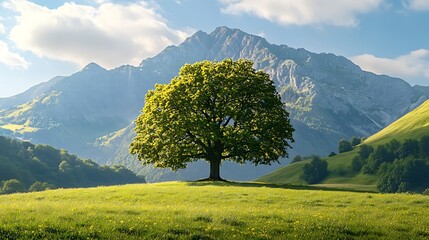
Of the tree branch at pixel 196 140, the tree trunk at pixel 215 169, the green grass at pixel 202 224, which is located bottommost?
the green grass at pixel 202 224

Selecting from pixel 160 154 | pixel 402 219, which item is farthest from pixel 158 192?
pixel 402 219

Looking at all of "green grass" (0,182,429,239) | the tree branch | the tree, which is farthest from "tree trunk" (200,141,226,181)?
"green grass" (0,182,429,239)

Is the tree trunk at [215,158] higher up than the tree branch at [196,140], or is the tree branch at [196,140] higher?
the tree branch at [196,140]

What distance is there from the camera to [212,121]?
63.3m

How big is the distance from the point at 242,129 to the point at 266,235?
41152 millimetres

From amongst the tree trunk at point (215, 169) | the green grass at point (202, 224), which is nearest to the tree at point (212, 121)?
the tree trunk at point (215, 169)

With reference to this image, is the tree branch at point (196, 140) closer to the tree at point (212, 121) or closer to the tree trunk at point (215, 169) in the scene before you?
the tree at point (212, 121)

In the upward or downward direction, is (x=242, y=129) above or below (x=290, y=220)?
above

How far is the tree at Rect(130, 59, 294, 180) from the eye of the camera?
197 ft

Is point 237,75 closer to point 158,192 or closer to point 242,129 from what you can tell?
point 242,129

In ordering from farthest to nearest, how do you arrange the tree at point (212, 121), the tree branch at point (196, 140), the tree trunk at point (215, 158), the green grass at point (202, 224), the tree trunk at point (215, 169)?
the tree trunk at point (215, 169)
the tree trunk at point (215, 158)
the tree branch at point (196, 140)
the tree at point (212, 121)
the green grass at point (202, 224)

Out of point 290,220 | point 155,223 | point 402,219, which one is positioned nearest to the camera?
point 155,223

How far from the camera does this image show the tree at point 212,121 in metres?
60.0

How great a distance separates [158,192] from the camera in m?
42.7
